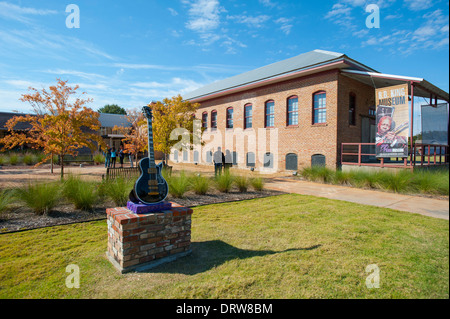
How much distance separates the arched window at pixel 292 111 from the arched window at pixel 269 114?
1.28m

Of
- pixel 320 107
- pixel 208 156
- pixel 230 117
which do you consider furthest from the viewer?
pixel 208 156

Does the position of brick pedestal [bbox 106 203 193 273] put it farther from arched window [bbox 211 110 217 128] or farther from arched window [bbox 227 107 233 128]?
arched window [bbox 211 110 217 128]

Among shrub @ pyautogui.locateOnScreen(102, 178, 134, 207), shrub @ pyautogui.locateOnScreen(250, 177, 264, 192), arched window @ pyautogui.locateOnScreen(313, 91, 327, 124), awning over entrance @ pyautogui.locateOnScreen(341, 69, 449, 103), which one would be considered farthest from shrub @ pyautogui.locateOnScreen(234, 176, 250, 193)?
arched window @ pyautogui.locateOnScreen(313, 91, 327, 124)

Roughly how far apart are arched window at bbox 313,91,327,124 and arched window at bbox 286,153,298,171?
2.56 metres

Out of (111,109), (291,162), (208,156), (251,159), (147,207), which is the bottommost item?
(147,207)

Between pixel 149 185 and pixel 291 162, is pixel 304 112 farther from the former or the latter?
pixel 149 185

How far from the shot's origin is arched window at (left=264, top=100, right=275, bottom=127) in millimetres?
18047

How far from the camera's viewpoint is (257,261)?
366 centimetres

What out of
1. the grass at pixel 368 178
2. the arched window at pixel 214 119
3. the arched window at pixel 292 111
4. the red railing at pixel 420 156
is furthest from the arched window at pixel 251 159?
the red railing at pixel 420 156

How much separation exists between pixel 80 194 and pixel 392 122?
12.2 metres

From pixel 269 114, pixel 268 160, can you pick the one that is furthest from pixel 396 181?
pixel 269 114
